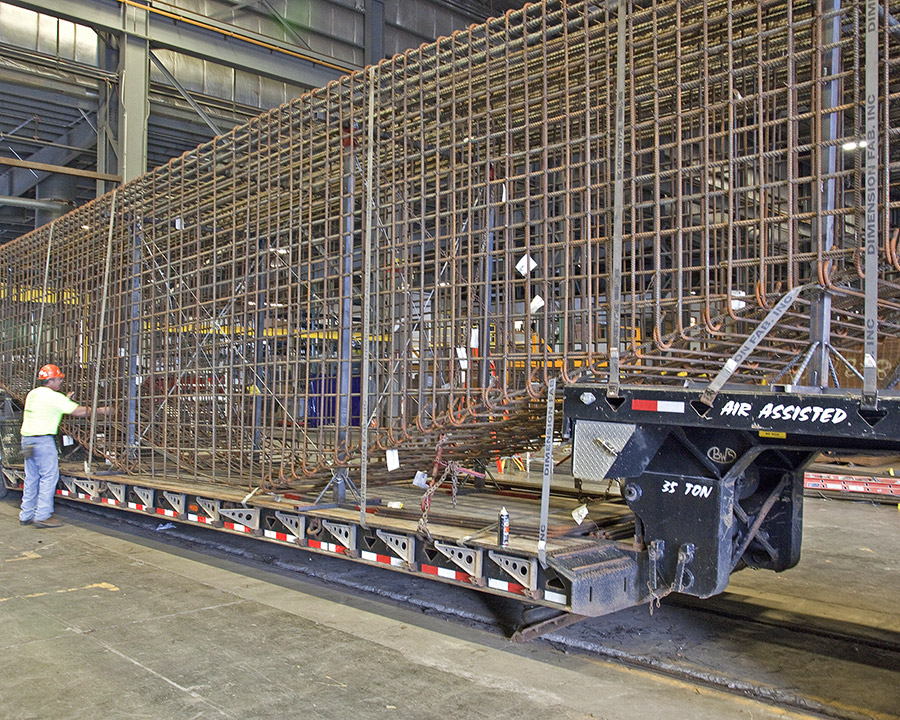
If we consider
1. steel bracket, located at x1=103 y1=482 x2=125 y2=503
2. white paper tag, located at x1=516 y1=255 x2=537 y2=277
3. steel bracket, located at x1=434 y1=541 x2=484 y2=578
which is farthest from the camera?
steel bracket, located at x1=103 y1=482 x2=125 y2=503

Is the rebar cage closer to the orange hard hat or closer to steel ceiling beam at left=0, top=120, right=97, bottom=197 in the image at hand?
the orange hard hat

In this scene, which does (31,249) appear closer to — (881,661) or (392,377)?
(392,377)

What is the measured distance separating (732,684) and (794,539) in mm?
1222

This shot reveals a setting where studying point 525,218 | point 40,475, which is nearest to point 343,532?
point 525,218

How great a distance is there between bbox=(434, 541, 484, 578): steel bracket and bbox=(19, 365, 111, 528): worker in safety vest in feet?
19.0

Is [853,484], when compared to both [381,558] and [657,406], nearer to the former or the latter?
[381,558]

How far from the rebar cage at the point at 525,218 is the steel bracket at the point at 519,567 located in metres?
0.95

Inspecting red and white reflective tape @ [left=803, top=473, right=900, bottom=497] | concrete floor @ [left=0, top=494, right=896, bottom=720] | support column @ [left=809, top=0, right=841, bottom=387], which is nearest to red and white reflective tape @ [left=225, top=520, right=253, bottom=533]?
concrete floor @ [left=0, top=494, right=896, bottom=720]

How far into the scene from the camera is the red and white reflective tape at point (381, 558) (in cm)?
580

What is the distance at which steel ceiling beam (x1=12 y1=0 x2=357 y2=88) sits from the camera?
1430 cm

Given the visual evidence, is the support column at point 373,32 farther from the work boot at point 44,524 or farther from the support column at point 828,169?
the support column at point 828,169

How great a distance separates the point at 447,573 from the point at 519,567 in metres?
0.69

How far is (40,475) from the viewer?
9.56m

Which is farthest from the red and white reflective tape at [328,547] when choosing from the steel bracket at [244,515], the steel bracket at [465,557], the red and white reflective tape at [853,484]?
the red and white reflective tape at [853,484]
